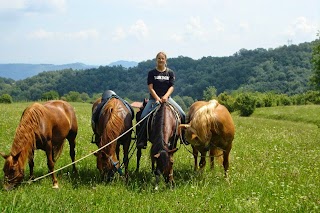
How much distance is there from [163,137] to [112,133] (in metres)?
1.31

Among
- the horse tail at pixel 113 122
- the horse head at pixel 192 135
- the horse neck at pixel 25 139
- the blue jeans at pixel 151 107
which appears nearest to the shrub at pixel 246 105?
the blue jeans at pixel 151 107

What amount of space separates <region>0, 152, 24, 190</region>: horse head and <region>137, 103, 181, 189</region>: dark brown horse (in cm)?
279

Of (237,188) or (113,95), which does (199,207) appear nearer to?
(237,188)

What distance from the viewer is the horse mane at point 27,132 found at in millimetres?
7524

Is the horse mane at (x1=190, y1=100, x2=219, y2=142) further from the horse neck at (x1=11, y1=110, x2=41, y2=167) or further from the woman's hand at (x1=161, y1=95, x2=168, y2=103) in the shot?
the horse neck at (x1=11, y1=110, x2=41, y2=167)

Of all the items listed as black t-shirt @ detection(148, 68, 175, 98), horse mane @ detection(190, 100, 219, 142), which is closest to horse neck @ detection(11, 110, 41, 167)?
black t-shirt @ detection(148, 68, 175, 98)

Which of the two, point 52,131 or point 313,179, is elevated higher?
point 52,131

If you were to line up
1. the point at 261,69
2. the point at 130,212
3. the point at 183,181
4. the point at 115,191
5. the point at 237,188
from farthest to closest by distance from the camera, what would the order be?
1. the point at 261,69
2. the point at 183,181
3. the point at 237,188
4. the point at 115,191
5. the point at 130,212

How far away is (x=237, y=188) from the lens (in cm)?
795

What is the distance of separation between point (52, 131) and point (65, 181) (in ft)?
4.23

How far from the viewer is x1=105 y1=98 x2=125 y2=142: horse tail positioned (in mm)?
8530

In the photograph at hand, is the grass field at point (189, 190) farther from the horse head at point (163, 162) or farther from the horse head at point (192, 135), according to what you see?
the horse head at point (192, 135)

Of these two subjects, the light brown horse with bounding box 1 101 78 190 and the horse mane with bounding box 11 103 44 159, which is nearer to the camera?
the light brown horse with bounding box 1 101 78 190

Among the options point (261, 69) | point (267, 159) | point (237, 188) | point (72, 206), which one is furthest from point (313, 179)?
point (261, 69)
